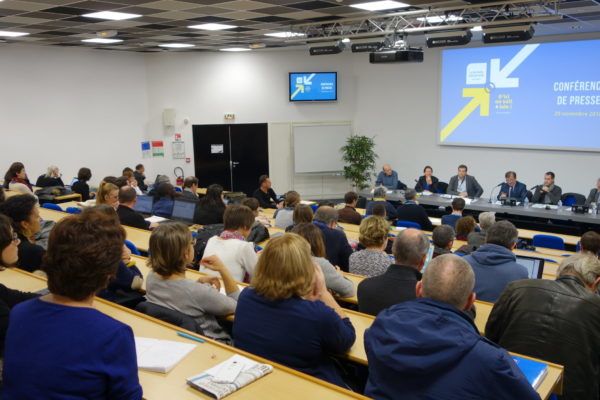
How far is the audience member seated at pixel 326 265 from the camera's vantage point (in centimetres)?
363

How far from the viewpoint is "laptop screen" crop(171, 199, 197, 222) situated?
684 cm

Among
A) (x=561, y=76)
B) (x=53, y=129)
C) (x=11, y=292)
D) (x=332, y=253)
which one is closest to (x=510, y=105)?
(x=561, y=76)

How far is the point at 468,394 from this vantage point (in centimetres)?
184

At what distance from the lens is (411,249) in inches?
124

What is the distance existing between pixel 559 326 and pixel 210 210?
15.5 ft

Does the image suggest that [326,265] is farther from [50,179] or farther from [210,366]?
[50,179]

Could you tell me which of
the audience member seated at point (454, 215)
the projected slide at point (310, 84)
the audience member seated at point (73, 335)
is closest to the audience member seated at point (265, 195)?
the audience member seated at point (454, 215)

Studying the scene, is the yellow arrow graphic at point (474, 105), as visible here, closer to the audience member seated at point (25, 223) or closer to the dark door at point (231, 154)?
the dark door at point (231, 154)

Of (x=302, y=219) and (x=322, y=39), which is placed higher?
(x=322, y=39)

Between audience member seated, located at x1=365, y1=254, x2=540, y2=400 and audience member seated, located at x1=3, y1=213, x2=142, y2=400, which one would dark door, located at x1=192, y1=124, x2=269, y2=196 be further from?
audience member seated, located at x1=3, y1=213, x2=142, y2=400

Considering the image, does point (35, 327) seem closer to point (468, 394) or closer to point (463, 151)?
point (468, 394)

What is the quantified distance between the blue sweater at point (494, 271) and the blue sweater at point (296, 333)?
156 cm

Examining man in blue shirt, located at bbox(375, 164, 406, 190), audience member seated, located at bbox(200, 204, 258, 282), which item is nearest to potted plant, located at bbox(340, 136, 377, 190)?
man in blue shirt, located at bbox(375, 164, 406, 190)

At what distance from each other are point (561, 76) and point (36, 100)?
10440 millimetres
